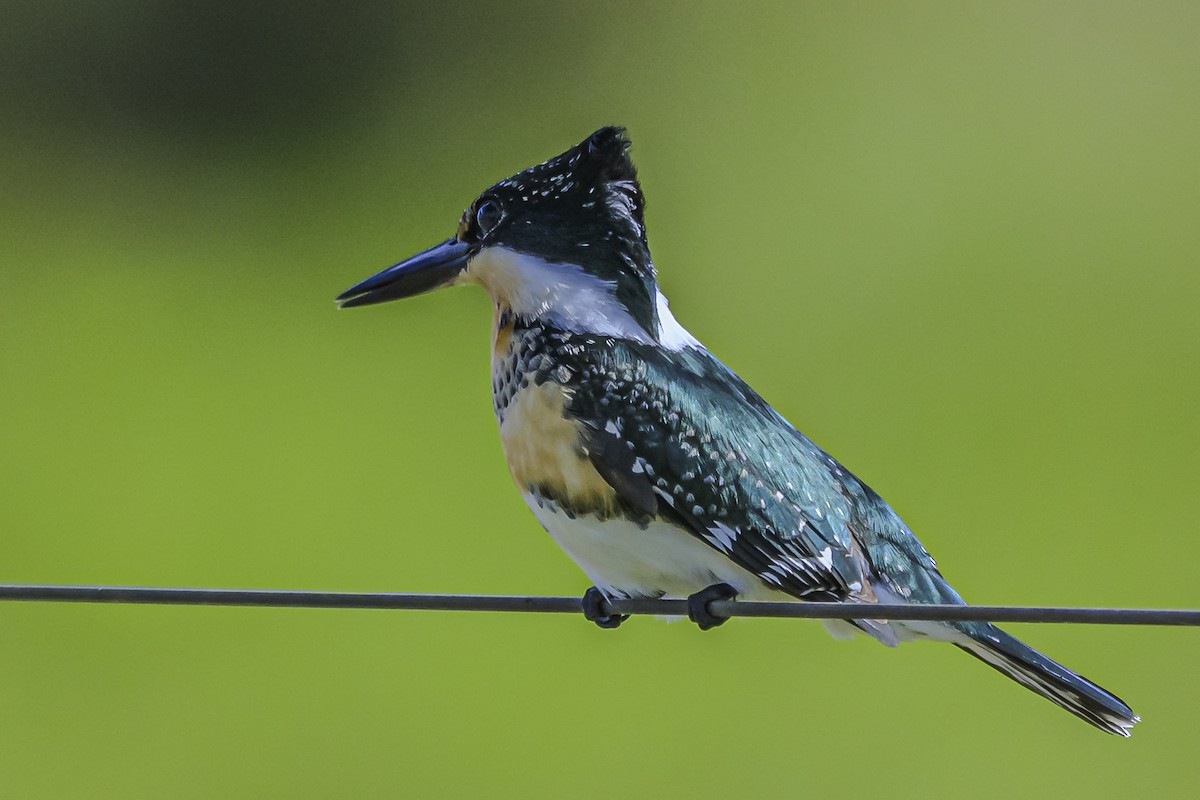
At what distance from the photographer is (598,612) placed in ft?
7.14

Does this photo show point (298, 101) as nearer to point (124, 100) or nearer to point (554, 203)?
point (124, 100)

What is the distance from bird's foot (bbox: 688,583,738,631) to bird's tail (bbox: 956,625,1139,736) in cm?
41

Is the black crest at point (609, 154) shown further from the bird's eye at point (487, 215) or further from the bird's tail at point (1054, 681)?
the bird's tail at point (1054, 681)

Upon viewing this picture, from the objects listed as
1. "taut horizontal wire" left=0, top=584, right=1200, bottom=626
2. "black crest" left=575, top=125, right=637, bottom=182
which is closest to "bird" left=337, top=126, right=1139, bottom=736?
"black crest" left=575, top=125, right=637, bottom=182

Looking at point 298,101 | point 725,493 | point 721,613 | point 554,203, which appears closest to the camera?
point 721,613

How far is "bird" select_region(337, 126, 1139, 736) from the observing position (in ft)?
7.11

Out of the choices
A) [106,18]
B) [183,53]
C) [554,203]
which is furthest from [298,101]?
[554,203]

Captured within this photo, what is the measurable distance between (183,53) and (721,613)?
4.86m

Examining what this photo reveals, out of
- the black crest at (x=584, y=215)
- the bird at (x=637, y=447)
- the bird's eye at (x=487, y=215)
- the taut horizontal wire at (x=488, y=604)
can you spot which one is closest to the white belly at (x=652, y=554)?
the bird at (x=637, y=447)

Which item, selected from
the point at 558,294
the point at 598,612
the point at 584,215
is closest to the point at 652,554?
the point at 598,612

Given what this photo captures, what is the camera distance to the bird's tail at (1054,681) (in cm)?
217

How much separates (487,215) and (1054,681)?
1178mm

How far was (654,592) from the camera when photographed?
2260mm

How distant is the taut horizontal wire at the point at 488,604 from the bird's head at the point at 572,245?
0.57 m
